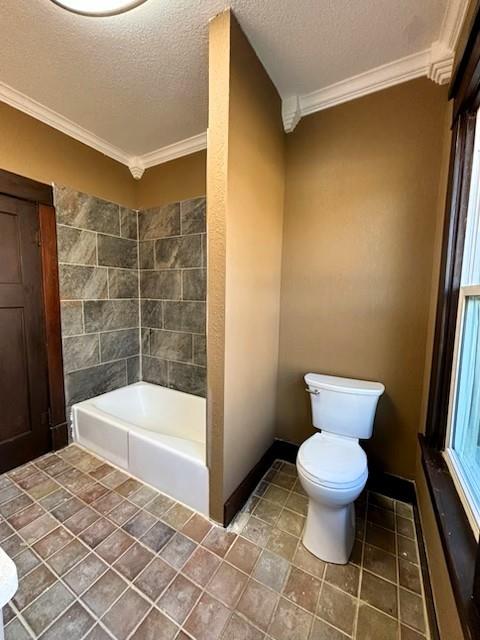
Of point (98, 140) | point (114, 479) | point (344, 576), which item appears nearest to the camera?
point (344, 576)

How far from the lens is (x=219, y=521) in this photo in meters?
1.44

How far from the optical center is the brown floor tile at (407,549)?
1.29m

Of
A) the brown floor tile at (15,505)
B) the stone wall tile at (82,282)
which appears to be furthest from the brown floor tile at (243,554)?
the stone wall tile at (82,282)

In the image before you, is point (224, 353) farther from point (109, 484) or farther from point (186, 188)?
point (186, 188)

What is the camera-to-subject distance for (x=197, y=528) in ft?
4.69

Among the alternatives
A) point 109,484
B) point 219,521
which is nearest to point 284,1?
point 219,521

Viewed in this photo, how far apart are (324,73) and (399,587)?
259cm

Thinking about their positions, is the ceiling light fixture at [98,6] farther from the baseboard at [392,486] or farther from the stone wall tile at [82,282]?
the baseboard at [392,486]

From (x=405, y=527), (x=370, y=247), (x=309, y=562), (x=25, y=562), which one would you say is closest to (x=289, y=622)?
(x=309, y=562)

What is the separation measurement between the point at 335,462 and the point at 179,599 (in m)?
0.87

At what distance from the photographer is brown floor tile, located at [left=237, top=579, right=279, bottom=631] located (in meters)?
1.04

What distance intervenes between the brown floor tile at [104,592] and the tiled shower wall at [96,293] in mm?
1328

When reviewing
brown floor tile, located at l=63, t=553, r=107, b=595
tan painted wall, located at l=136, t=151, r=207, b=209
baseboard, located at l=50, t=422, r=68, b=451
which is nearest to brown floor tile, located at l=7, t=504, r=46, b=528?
brown floor tile, located at l=63, t=553, r=107, b=595

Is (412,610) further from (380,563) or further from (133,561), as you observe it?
(133,561)
